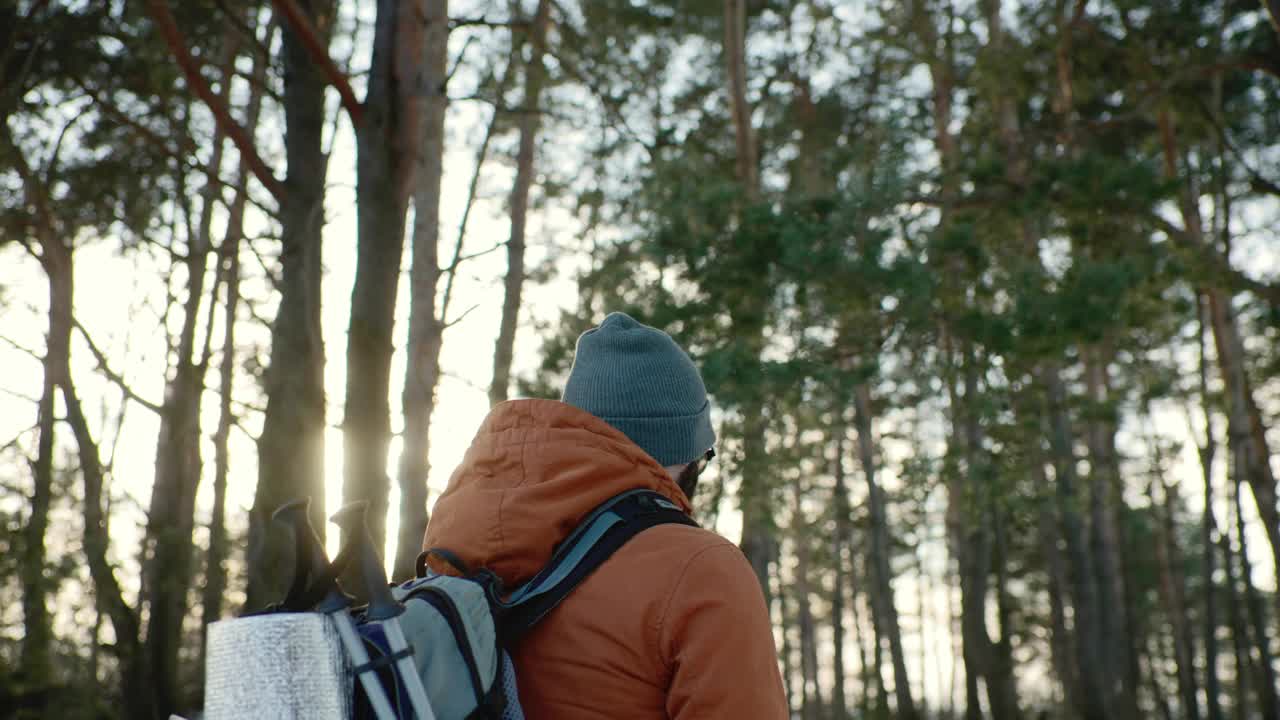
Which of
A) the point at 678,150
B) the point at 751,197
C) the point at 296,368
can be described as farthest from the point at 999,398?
the point at 296,368

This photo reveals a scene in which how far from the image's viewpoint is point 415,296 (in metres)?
9.67

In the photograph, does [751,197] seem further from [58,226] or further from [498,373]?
[58,226]

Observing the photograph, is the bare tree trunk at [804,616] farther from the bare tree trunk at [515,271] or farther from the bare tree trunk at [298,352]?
the bare tree trunk at [298,352]

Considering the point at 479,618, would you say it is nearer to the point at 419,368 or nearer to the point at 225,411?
the point at 419,368

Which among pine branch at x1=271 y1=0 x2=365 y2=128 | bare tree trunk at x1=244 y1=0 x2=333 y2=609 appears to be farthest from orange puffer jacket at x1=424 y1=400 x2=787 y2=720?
bare tree trunk at x1=244 y1=0 x2=333 y2=609

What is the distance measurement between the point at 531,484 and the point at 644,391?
0.28 m

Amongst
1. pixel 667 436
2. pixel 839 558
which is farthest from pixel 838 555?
pixel 667 436

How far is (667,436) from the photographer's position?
1.84 metres

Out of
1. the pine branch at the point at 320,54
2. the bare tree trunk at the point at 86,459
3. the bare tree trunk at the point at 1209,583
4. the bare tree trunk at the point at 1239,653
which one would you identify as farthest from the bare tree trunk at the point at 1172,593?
the pine branch at the point at 320,54

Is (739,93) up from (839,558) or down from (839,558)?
up

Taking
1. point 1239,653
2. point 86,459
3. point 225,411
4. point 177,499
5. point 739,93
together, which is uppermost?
point 739,93

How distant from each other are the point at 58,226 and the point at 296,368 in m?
8.11

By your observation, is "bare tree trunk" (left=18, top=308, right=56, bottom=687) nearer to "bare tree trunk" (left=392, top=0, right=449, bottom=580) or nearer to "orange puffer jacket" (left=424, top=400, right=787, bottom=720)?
"bare tree trunk" (left=392, top=0, right=449, bottom=580)

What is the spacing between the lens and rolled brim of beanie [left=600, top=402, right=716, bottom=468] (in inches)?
72.0
